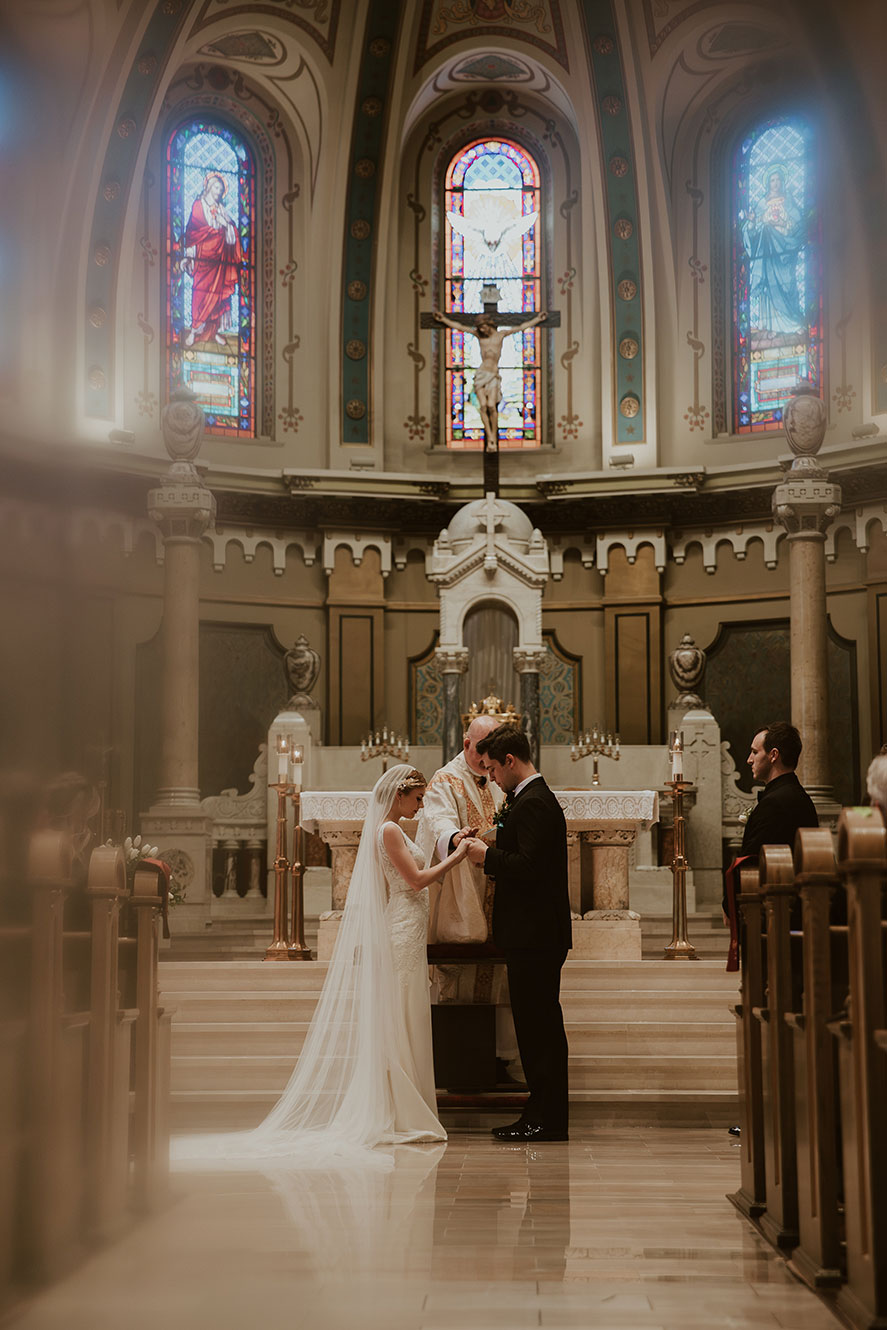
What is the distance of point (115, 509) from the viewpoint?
1001mm

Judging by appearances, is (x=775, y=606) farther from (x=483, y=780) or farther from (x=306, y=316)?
(x=483, y=780)

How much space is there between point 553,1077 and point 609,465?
400 inches

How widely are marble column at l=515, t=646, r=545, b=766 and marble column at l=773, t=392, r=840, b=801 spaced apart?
259 centimetres

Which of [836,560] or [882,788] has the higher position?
[836,560]

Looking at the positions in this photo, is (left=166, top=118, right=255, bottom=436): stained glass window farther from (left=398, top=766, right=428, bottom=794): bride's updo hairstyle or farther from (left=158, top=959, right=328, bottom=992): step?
(left=398, top=766, right=428, bottom=794): bride's updo hairstyle

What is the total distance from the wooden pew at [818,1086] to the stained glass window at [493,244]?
13.3 metres

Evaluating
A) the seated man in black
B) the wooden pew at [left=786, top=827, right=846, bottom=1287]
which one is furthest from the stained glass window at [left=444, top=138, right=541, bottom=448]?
the wooden pew at [left=786, top=827, right=846, bottom=1287]

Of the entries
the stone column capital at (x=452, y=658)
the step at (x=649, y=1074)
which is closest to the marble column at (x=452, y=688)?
the stone column capital at (x=452, y=658)

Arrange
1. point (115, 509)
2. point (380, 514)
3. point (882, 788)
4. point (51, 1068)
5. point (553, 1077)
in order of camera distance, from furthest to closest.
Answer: point (380, 514) → point (553, 1077) → point (882, 788) → point (51, 1068) → point (115, 509)

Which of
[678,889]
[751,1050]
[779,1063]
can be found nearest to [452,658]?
[678,889]

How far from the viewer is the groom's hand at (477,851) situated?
645 cm

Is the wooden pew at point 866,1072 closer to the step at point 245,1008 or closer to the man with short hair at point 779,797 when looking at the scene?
the man with short hair at point 779,797

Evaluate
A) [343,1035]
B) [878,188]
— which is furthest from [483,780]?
[878,188]

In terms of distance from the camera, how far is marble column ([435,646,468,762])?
12.2 m
